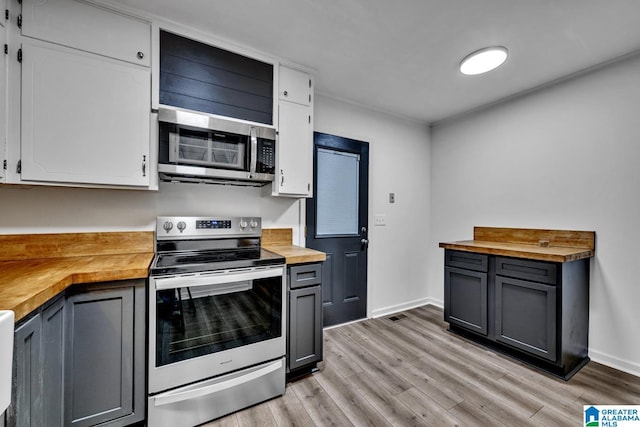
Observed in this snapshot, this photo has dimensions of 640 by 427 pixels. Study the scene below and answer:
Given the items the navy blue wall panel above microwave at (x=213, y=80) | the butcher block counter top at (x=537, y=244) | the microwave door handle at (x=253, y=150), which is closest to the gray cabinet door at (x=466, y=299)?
the butcher block counter top at (x=537, y=244)

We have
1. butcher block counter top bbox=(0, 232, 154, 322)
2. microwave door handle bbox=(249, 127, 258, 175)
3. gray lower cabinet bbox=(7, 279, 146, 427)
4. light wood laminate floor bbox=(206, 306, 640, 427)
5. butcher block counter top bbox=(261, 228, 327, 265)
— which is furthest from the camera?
butcher block counter top bbox=(261, 228, 327, 265)

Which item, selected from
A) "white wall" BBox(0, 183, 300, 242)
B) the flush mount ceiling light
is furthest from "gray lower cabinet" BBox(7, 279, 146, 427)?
the flush mount ceiling light

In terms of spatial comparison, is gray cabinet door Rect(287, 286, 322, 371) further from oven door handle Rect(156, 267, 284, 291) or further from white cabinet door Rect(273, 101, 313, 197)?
white cabinet door Rect(273, 101, 313, 197)

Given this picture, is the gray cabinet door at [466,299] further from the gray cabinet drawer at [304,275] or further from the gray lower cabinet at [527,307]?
the gray cabinet drawer at [304,275]

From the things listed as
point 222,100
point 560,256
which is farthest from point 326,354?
point 222,100

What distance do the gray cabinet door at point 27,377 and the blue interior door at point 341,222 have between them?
6.54 ft

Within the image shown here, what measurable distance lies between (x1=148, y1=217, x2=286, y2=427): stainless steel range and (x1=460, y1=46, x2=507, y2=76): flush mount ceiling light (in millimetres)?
2185

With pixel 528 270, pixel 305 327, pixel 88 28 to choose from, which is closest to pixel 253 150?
pixel 88 28

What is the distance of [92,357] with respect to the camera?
4.53 ft

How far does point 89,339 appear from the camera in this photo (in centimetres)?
138

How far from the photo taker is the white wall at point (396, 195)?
3.10 m

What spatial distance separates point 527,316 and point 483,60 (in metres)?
2.11

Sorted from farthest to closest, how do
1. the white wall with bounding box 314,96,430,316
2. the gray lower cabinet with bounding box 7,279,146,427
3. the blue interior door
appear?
the white wall with bounding box 314,96,430,316 < the blue interior door < the gray lower cabinet with bounding box 7,279,146,427

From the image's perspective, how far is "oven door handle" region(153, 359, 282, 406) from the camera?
4.95 ft
